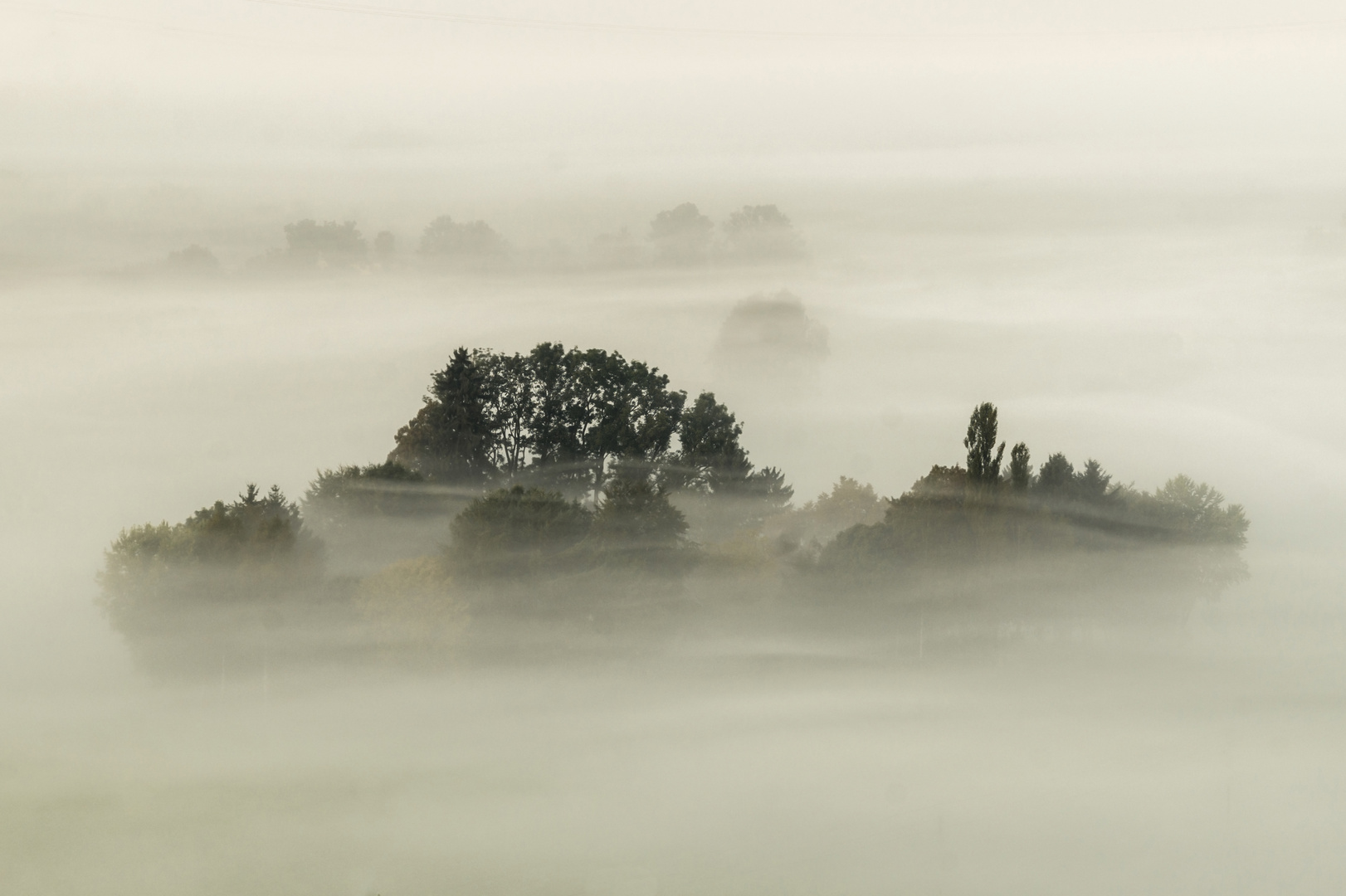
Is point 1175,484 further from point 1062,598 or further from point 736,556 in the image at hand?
point 736,556

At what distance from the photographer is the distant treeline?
1772 inches

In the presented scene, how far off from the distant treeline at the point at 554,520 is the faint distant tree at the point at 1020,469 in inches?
2.7

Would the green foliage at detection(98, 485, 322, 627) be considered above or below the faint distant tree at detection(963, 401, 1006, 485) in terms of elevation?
below

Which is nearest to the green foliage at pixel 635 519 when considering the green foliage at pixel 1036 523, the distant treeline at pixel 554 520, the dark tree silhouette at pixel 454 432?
the distant treeline at pixel 554 520

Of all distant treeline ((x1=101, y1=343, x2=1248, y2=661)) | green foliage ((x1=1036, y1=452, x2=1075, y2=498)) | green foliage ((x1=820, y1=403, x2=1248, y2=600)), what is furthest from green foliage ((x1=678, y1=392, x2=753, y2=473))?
green foliage ((x1=1036, y1=452, x2=1075, y2=498))

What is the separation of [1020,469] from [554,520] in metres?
13.5

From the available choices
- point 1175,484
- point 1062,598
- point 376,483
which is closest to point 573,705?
point 376,483

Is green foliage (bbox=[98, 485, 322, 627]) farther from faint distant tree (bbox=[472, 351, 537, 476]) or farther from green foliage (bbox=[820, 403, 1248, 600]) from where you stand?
green foliage (bbox=[820, 403, 1248, 600])

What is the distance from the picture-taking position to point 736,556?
1834 inches

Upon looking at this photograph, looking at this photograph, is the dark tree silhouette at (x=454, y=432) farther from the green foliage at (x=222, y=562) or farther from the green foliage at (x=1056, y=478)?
the green foliage at (x=1056, y=478)

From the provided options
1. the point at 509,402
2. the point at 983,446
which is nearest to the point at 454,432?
the point at 509,402

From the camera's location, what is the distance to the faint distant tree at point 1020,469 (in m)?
46.0

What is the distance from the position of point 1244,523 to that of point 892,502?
40.1 ft

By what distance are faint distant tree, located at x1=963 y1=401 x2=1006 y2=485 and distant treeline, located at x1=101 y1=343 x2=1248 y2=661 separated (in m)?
0.05
